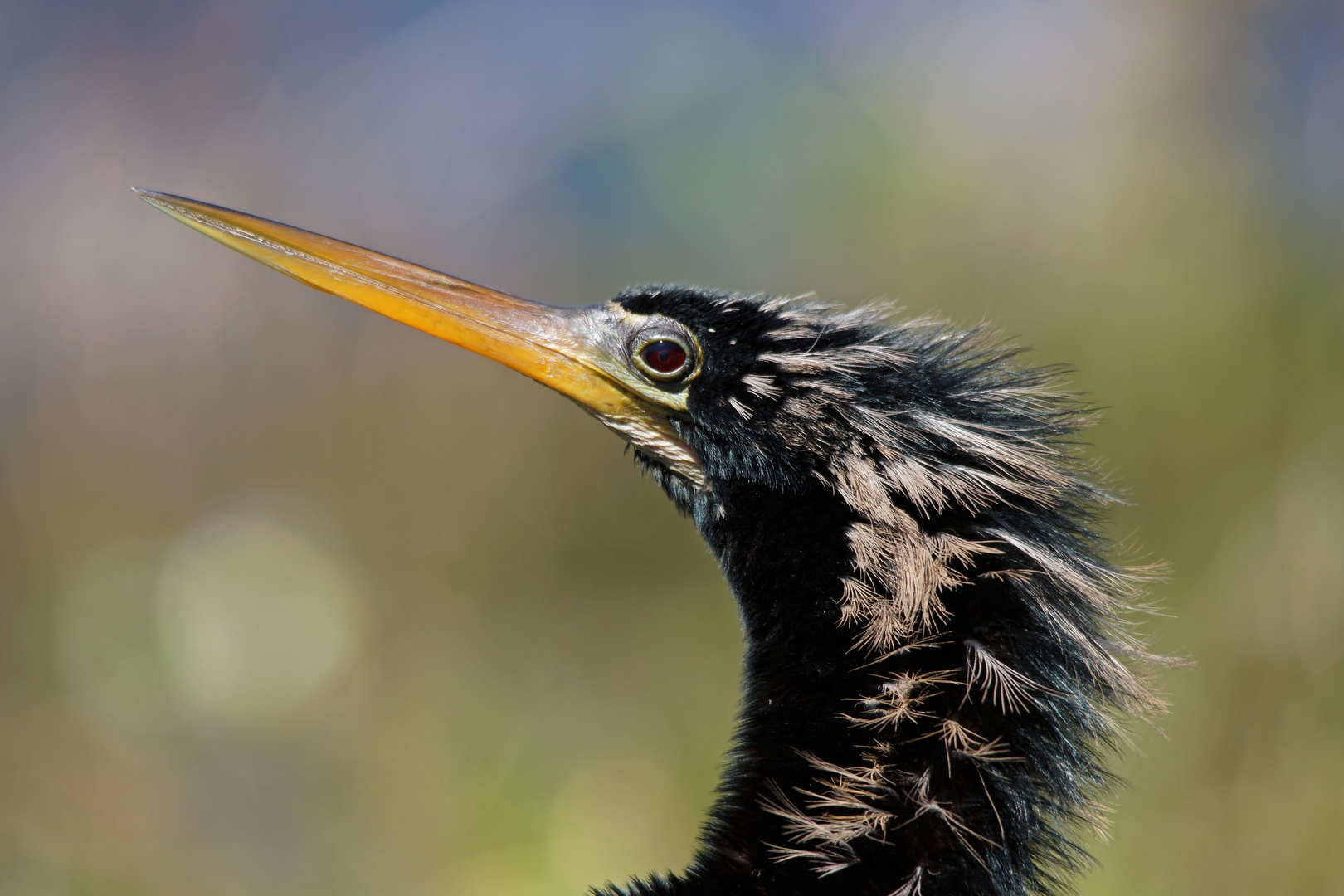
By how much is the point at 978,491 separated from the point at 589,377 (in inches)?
34.4

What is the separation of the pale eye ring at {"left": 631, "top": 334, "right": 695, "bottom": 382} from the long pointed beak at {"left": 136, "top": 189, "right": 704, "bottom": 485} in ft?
0.26

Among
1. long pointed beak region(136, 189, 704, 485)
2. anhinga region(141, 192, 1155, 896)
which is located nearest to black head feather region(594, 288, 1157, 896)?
anhinga region(141, 192, 1155, 896)

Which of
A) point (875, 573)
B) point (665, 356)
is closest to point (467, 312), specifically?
point (665, 356)

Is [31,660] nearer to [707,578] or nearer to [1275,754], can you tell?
[707,578]

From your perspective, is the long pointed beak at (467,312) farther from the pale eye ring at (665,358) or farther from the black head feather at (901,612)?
the black head feather at (901,612)

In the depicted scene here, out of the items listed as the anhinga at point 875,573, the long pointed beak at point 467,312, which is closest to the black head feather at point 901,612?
the anhinga at point 875,573

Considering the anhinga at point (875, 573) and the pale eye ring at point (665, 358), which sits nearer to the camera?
the anhinga at point (875, 573)

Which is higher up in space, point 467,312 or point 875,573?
point 467,312

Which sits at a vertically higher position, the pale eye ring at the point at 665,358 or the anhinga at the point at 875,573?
the pale eye ring at the point at 665,358

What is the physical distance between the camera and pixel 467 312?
2109 mm

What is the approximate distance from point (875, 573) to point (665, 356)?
2.11ft

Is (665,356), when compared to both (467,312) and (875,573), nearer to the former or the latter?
(467,312)

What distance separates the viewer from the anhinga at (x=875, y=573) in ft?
5.40

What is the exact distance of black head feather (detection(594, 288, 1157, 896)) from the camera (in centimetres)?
164
